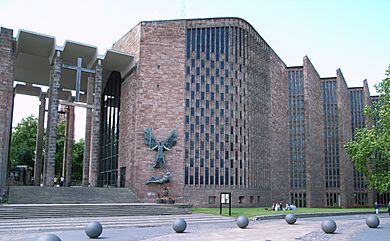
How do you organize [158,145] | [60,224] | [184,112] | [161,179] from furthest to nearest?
[184,112] → [158,145] → [161,179] → [60,224]

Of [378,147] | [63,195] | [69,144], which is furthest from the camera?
[69,144]

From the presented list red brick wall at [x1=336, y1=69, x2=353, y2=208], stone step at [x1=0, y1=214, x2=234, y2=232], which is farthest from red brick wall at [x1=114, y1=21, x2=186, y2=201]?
red brick wall at [x1=336, y1=69, x2=353, y2=208]

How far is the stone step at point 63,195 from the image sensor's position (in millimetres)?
31188

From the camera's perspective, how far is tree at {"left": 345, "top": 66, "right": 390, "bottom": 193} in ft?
121

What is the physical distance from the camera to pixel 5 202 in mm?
30094

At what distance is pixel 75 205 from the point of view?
27.8 m

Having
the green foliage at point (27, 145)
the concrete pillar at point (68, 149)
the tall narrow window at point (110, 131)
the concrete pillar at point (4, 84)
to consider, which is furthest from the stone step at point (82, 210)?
the green foliage at point (27, 145)

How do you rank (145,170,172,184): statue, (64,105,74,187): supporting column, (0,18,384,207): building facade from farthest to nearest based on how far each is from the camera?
(64,105,74,187): supporting column, (0,18,384,207): building facade, (145,170,172,184): statue

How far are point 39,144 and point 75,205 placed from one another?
2297 centimetres

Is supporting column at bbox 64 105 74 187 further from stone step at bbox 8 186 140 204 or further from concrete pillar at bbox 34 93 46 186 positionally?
stone step at bbox 8 186 140 204

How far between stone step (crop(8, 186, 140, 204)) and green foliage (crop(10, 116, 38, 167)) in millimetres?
29805

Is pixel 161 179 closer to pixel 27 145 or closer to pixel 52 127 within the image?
pixel 52 127

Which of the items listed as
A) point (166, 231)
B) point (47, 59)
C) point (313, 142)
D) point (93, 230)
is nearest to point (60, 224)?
point (166, 231)

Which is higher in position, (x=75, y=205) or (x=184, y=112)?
(x=184, y=112)
